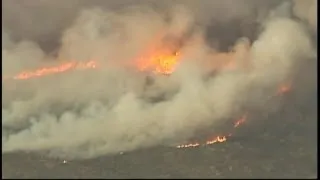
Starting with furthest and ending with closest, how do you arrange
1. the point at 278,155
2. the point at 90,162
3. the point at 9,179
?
the point at 278,155 < the point at 90,162 < the point at 9,179

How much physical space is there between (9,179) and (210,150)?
868 inches

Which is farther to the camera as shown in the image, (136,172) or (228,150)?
(228,150)

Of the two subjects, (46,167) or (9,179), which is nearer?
(9,179)

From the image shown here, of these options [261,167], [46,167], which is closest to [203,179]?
[261,167]

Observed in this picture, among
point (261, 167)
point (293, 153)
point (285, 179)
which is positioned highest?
point (293, 153)

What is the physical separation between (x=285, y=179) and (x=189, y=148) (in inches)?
914

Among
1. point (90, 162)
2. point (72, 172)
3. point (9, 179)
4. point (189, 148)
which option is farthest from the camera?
point (189, 148)

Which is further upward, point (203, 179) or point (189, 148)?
point (189, 148)

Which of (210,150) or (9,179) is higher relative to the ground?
(210,150)

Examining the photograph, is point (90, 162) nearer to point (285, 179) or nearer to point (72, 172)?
point (72, 172)

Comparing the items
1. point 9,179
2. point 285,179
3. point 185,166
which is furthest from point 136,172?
point 285,179

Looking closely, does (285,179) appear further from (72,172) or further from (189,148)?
(189,148)

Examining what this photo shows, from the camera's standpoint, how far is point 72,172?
37719mm

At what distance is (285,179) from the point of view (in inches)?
1209
